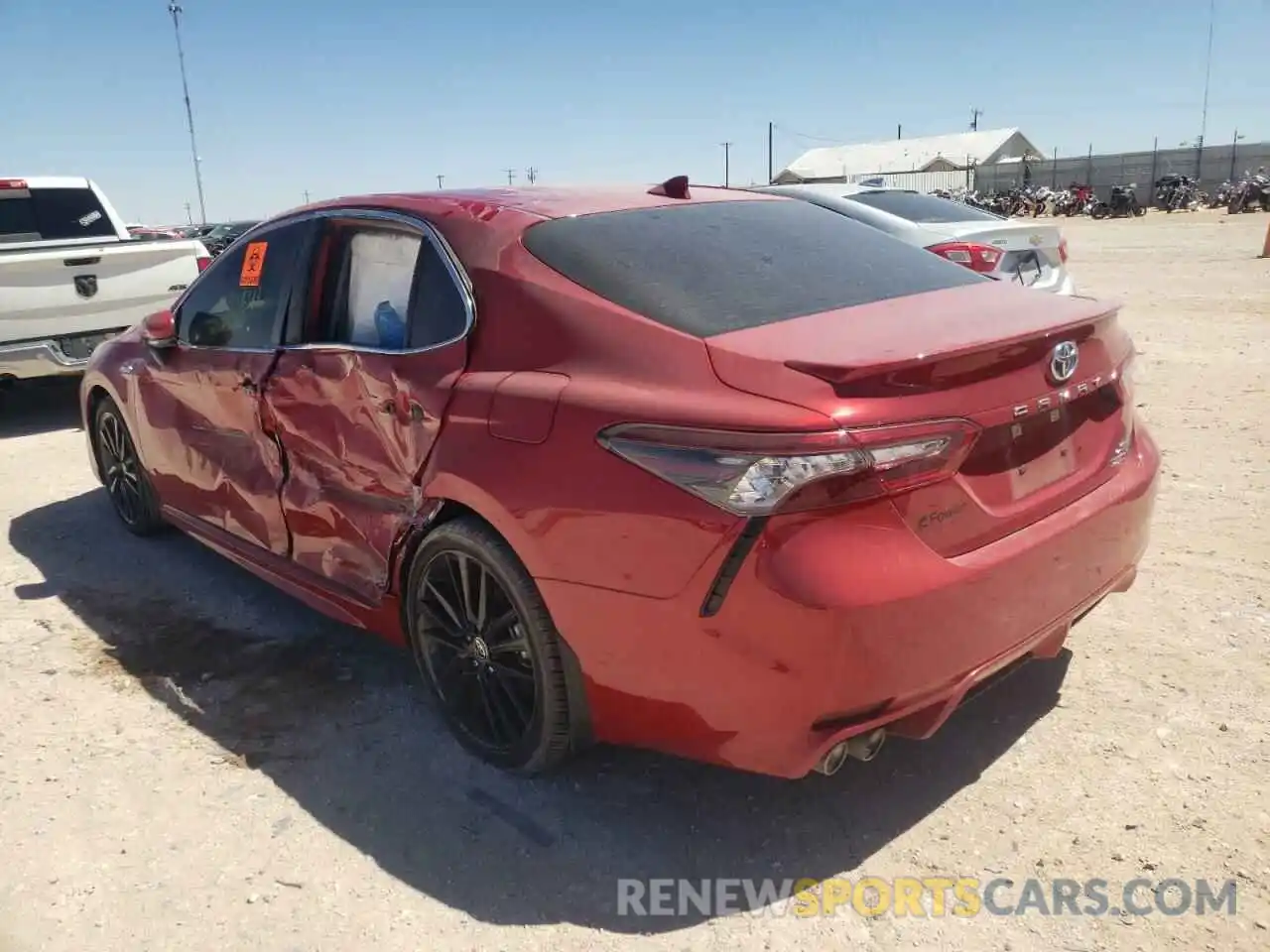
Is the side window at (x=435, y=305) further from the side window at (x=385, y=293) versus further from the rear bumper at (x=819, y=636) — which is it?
the rear bumper at (x=819, y=636)

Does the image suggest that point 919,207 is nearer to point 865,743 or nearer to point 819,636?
point 865,743

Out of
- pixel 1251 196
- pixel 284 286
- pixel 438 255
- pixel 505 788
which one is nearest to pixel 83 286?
pixel 284 286

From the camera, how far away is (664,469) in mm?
2207

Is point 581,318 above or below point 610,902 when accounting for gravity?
above

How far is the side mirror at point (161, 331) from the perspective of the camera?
4215 millimetres

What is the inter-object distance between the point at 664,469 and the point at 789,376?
0.34 metres

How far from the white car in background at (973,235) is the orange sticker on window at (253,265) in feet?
14.1

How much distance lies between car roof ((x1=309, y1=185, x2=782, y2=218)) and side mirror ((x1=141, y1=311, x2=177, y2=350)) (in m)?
1.17

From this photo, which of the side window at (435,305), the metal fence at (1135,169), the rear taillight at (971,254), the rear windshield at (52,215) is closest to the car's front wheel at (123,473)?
the side window at (435,305)

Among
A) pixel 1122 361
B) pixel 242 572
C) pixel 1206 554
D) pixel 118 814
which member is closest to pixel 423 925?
pixel 118 814

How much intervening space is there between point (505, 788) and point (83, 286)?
6.32m

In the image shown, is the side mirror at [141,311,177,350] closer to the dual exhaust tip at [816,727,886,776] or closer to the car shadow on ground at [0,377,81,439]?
the dual exhaust tip at [816,727,886,776]

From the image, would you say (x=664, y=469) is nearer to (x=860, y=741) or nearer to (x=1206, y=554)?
(x=860, y=741)

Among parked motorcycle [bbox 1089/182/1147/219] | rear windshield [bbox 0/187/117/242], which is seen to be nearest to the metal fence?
parked motorcycle [bbox 1089/182/1147/219]
